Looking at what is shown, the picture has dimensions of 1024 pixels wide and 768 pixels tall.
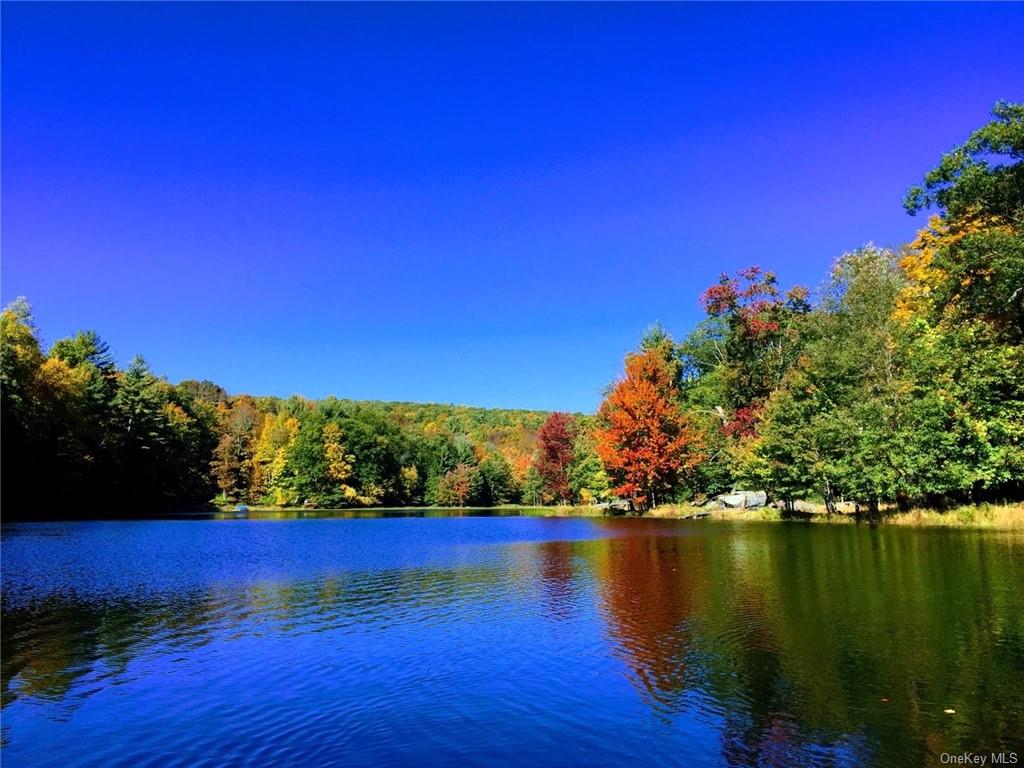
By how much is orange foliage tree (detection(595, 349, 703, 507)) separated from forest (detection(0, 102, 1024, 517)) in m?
0.20

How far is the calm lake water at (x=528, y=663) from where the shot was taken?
8.53 metres

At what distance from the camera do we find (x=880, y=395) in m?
42.5

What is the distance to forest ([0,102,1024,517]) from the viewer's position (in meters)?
32.9

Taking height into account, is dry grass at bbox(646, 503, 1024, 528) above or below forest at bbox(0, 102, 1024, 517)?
below

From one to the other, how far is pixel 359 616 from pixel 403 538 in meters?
24.8

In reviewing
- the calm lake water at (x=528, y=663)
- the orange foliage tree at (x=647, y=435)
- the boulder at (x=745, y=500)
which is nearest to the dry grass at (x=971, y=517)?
the calm lake water at (x=528, y=663)

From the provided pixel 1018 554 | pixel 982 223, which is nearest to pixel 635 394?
pixel 982 223

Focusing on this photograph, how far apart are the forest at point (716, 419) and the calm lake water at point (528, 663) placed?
41.0 feet

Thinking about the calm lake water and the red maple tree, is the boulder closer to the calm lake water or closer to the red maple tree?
the calm lake water

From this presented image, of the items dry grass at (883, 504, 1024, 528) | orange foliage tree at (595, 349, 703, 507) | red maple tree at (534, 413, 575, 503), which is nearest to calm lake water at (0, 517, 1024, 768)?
dry grass at (883, 504, 1024, 528)

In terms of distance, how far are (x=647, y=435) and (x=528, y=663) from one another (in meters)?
48.6

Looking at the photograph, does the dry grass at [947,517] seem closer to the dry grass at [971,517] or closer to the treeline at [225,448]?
the dry grass at [971,517]

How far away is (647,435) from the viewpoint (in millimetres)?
59562

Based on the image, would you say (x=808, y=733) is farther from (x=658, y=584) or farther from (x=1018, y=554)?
(x=1018, y=554)
